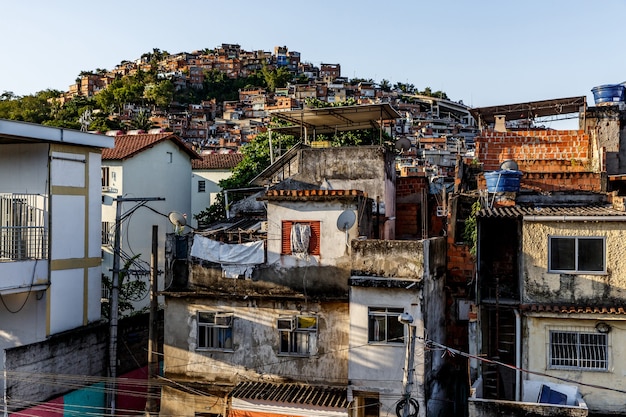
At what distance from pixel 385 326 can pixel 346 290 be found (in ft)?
4.84

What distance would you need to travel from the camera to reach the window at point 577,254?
1588cm

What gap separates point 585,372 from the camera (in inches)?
623

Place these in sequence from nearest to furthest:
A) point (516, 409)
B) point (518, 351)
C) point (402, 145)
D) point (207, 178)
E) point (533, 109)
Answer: point (516, 409)
point (518, 351)
point (402, 145)
point (533, 109)
point (207, 178)

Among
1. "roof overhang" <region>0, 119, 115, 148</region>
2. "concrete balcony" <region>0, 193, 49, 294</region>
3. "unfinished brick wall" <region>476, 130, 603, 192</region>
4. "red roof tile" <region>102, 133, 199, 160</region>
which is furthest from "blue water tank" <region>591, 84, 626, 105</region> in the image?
"red roof tile" <region>102, 133, 199, 160</region>

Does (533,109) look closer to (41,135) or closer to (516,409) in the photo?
(516,409)

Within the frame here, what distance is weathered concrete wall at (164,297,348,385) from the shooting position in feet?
57.2

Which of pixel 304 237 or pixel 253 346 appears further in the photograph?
pixel 253 346

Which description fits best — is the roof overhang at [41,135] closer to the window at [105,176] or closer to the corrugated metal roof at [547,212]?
the window at [105,176]

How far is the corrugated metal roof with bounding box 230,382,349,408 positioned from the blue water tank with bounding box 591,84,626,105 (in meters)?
15.9

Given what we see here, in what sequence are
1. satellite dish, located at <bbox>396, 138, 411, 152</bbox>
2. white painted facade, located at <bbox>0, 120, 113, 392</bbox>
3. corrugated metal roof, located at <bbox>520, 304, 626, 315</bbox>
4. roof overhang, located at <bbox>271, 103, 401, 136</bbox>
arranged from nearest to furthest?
corrugated metal roof, located at <bbox>520, 304, 626, 315</bbox> → white painted facade, located at <bbox>0, 120, 113, 392</bbox> → roof overhang, located at <bbox>271, 103, 401, 136</bbox> → satellite dish, located at <bbox>396, 138, 411, 152</bbox>

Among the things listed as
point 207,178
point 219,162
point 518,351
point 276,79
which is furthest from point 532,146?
point 276,79

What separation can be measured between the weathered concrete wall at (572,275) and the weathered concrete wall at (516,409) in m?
2.80

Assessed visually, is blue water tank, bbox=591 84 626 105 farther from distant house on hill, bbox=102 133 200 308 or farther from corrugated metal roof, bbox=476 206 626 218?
distant house on hill, bbox=102 133 200 308

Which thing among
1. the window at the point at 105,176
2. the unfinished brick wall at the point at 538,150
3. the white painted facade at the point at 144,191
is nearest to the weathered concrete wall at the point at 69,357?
the white painted facade at the point at 144,191
